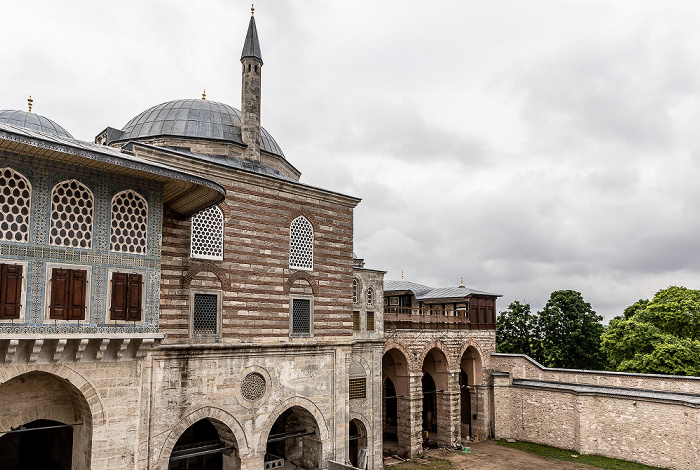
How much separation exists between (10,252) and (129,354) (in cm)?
326

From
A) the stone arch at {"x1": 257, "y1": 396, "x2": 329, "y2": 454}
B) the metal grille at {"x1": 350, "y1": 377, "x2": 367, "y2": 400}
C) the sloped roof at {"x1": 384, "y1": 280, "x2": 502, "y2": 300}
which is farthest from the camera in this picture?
the sloped roof at {"x1": 384, "y1": 280, "x2": 502, "y2": 300}

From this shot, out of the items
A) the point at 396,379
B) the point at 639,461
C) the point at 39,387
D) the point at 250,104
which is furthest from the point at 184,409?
the point at 639,461

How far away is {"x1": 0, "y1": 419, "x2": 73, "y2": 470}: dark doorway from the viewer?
1681 cm

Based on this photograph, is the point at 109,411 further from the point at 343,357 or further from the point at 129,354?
the point at 343,357

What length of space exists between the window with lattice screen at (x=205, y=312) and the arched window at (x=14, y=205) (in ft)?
14.3

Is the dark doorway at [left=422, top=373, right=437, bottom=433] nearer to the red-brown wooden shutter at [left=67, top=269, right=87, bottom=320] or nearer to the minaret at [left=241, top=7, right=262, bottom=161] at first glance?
the minaret at [left=241, top=7, right=262, bottom=161]

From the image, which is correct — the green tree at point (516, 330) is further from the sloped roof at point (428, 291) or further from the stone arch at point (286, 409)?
the stone arch at point (286, 409)

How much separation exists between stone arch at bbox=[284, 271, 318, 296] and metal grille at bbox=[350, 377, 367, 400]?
6443mm

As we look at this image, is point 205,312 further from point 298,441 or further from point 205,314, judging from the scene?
point 298,441

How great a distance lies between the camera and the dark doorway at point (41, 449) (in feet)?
55.2

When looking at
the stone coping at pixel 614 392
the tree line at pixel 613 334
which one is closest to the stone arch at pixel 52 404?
the stone coping at pixel 614 392

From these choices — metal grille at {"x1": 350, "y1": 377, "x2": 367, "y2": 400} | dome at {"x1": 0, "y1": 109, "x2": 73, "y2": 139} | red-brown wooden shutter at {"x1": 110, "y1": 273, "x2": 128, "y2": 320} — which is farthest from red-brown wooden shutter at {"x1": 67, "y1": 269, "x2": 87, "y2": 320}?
metal grille at {"x1": 350, "y1": 377, "x2": 367, "y2": 400}

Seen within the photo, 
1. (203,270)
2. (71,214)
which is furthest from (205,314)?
(71,214)

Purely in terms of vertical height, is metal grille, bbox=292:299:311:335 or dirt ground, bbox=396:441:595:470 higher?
metal grille, bbox=292:299:311:335
